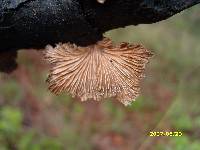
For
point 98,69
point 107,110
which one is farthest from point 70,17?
point 107,110

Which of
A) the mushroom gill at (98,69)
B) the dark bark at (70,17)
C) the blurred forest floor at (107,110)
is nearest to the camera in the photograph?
the dark bark at (70,17)

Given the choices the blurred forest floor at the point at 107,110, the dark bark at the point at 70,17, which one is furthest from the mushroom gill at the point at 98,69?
the blurred forest floor at the point at 107,110

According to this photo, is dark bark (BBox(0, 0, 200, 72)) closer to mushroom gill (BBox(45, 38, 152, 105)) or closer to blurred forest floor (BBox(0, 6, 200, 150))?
mushroom gill (BBox(45, 38, 152, 105))

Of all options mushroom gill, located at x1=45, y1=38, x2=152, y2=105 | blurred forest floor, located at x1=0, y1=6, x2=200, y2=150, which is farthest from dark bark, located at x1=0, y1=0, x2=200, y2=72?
blurred forest floor, located at x1=0, y1=6, x2=200, y2=150

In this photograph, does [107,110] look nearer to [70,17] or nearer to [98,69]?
[98,69]

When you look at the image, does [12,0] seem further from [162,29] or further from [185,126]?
[162,29]

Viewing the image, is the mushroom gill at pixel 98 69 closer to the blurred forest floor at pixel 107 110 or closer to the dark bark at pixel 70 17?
the dark bark at pixel 70 17
